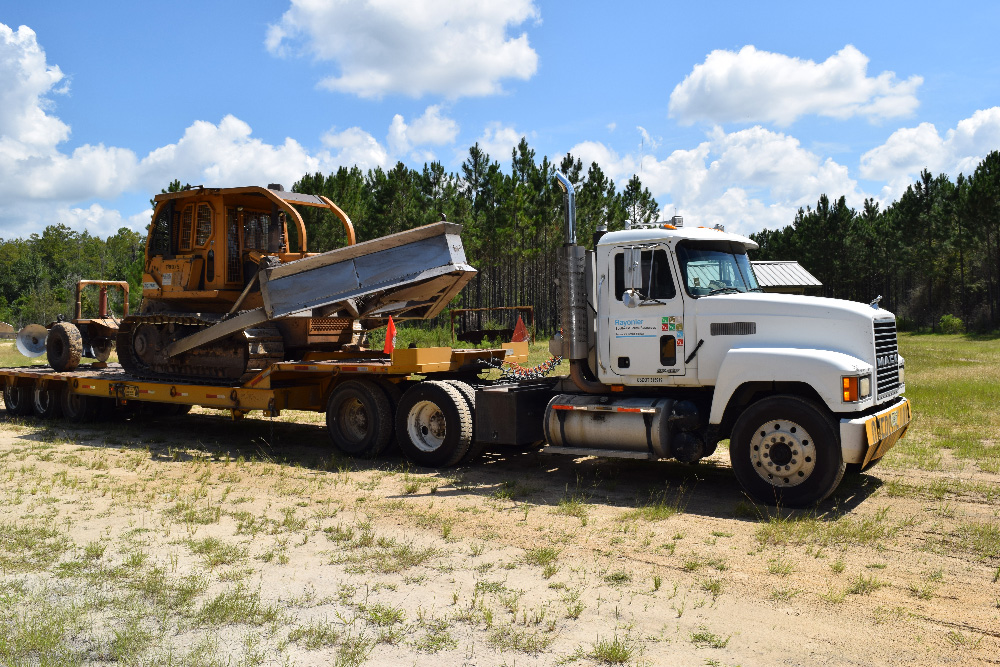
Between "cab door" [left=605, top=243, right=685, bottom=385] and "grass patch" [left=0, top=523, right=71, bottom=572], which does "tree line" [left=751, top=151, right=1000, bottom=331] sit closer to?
"cab door" [left=605, top=243, right=685, bottom=385]

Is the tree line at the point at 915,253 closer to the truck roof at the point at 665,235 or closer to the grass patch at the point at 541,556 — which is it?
the truck roof at the point at 665,235

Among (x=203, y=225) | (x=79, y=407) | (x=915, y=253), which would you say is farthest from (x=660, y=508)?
(x=915, y=253)

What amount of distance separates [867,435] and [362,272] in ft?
22.3

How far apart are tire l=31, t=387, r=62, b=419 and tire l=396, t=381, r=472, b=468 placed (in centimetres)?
827

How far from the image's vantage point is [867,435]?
7652 millimetres

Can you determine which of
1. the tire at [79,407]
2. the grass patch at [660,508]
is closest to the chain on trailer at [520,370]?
the grass patch at [660,508]

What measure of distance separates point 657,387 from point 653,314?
0.91 meters

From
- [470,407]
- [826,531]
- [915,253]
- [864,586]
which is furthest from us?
[915,253]

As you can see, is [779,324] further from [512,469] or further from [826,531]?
[512,469]

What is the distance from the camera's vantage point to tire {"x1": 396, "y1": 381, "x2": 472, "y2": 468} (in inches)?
401

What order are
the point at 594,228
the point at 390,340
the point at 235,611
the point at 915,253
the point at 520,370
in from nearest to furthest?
1. the point at 235,611
2. the point at 520,370
3. the point at 390,340
4. the point at 594,228
5. the point at 915,253

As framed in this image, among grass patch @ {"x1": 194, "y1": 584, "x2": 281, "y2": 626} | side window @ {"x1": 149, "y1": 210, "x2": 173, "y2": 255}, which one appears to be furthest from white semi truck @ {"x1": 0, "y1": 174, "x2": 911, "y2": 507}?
grass patch @ {"x1": 194, "y1": 584, "x2": 281, "y2": 626}

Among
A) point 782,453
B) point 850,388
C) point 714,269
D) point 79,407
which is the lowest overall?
point 782,453

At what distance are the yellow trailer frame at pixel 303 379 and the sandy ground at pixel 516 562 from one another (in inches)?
49.2
